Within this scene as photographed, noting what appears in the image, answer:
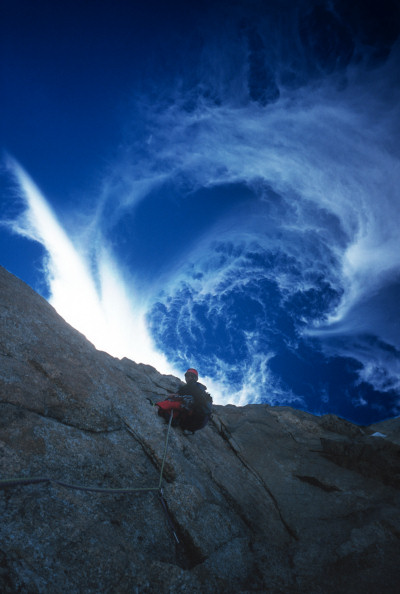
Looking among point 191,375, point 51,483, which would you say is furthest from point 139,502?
point 191,375

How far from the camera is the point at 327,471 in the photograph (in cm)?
1157

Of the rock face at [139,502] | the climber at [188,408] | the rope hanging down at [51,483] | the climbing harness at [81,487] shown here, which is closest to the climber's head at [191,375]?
the climber at [188,408]

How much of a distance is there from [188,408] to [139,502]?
4080 millimetres

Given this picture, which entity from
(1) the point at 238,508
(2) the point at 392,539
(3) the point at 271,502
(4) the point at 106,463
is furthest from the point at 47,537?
(2) the point at 392,539

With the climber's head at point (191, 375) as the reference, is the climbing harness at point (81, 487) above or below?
below

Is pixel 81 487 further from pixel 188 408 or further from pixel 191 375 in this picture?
pixel 191 375

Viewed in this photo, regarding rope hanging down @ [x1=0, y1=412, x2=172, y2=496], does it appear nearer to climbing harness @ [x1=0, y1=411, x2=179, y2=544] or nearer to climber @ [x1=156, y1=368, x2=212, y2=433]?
climbing harness @ [x1=0, y1=411, x2=179, y2=544]

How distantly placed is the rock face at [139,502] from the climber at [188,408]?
1.59ft

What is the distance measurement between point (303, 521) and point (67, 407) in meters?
8.84

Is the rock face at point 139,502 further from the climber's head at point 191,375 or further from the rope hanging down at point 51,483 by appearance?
the climber's head at point 191,375

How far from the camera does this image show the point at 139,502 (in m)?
5.55

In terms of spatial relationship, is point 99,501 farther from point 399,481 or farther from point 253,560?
point 399,481

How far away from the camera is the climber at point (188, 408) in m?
9.27

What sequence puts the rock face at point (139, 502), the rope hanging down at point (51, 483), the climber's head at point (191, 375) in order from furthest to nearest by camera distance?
the climber's head at point (191, 375)
the rope hanging down at point (51, 483)
the rock face at point (139, 502)
